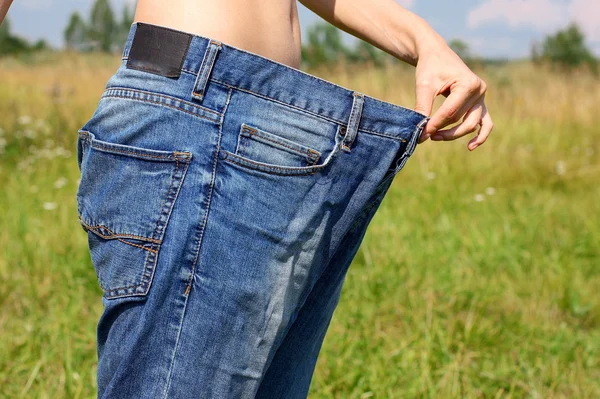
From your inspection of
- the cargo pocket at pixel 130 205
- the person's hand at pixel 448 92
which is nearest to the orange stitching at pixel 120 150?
the cargo pocket at pixel 130 205

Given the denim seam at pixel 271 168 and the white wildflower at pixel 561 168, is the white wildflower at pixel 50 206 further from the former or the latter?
the white wildflower at pixel 561 168

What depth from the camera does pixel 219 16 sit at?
0.92 m

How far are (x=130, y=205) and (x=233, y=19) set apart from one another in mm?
337

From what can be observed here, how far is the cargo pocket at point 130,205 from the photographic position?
2.79ft

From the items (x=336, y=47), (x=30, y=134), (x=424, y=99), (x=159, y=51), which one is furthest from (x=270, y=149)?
(x=336, y=47)

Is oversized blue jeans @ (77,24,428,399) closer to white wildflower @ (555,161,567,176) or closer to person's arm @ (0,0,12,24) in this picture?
person's arm @ (0,0,12,24)

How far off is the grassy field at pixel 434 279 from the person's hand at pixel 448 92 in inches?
50.5

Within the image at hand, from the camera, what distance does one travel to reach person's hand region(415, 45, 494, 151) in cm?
102

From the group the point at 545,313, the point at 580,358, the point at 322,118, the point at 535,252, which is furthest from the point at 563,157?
the point at 322,118

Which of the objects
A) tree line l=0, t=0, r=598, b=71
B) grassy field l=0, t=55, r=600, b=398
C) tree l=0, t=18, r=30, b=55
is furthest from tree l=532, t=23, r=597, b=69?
tree l=0, t=18, r=30, b=55

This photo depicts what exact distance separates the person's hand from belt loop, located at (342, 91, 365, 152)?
165 mm

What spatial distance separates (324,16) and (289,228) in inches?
24.6

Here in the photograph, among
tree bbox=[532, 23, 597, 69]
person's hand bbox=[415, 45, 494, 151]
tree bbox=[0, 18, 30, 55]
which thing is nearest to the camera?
person's hand bbox=[415, 45, 494, 151]

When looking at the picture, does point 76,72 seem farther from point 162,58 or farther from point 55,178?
point 162,58
